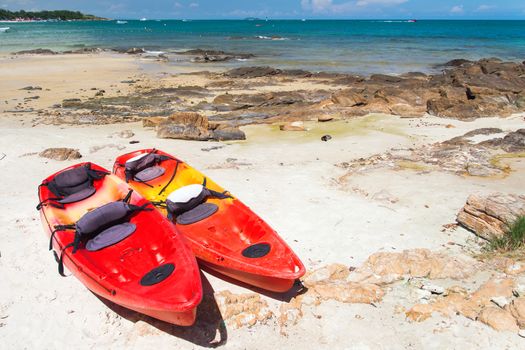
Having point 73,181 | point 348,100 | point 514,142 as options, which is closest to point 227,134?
point 73,181

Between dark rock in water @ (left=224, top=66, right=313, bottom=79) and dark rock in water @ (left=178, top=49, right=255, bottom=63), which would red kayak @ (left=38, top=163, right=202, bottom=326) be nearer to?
dark rock in water @ (left=224, top=66, right=313, bottom=79)

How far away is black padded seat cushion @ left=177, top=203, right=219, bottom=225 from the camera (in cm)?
695

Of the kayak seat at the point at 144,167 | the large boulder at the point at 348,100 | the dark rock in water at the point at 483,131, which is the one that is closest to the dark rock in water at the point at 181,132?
the kayak seat at the point at 144,167

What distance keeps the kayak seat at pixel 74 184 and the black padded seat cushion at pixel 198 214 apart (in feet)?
7.70

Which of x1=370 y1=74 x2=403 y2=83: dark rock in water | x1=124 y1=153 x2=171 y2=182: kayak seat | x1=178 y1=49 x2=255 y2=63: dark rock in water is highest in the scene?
x1=124 y1=153 x2=171 y2=182: kayak seat

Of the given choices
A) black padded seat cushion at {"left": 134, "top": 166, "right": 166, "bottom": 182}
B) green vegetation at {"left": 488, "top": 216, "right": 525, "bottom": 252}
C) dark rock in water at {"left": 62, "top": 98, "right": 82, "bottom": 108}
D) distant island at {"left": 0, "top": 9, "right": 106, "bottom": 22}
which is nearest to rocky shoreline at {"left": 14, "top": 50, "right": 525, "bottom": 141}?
dark rock in water at {"left": 62, "top": 98, "right": 82, "bottom": 108}

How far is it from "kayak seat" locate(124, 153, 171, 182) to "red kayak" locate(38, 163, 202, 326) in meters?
0.75

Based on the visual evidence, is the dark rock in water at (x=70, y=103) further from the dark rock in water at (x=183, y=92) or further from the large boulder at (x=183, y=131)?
the large boulder at (x=183, y=131)

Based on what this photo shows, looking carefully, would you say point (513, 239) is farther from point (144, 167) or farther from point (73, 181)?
point (73, 181)

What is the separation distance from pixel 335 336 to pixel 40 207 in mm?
5572

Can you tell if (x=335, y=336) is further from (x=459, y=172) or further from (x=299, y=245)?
(x=459, y=172)

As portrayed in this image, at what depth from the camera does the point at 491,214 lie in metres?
7.02

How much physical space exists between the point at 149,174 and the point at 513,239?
7.18 m

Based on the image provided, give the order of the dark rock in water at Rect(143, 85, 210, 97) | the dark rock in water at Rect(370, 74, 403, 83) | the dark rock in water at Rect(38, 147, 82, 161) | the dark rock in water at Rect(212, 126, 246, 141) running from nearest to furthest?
the dark rock in water at Rect(38, 147, 82, 161), the dark rock in water at Rect(212, 126, 246, 141), the dark rock in water at Rect(143, 85, 210, 97), the dark rock in water at Rect(370, 74, 403, 83)
